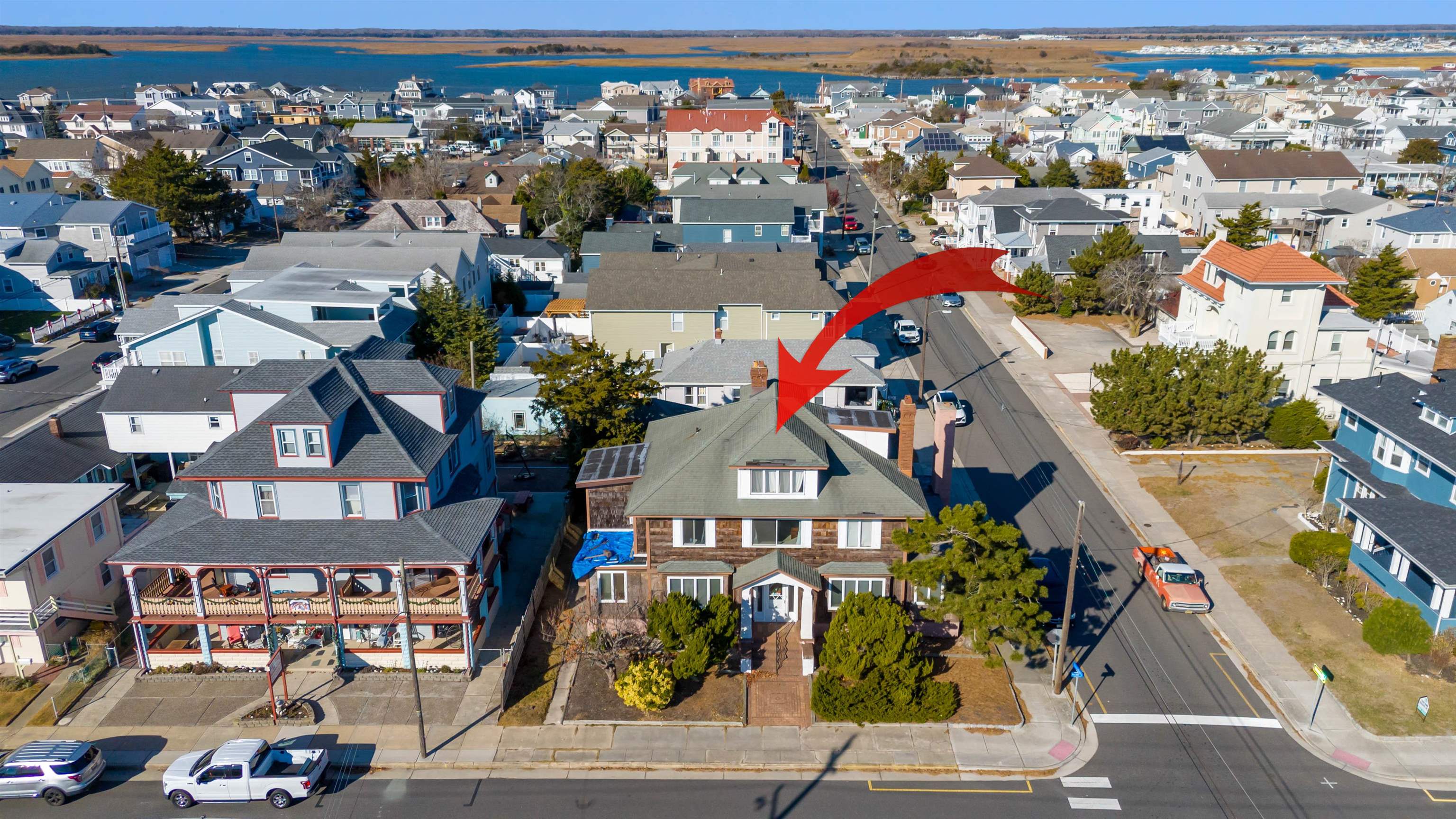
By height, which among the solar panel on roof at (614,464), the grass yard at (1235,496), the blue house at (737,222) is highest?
the blue house at (737,222)

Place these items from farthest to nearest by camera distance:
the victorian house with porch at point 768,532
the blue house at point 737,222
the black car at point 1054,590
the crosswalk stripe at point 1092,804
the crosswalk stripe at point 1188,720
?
the blue house at point 737,222 → the black car at point 1054,590 → the victorian house with porch at point 768,532 → the crosswalk stripe at point 1188,720 → the crosswalk stripe at point 1092,804

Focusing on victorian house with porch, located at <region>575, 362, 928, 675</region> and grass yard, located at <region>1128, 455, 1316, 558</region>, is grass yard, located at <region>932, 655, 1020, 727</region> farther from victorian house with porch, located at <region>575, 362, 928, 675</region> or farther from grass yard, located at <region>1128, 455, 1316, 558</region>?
grass yard, located at <region>1128, 455, 1316, 558</region>

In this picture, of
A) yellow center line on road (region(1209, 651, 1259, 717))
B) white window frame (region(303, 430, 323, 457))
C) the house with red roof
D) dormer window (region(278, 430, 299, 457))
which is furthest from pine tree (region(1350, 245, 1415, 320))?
the house with red roof

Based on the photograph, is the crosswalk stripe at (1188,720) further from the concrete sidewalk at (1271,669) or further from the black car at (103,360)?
the black car at (103,360)

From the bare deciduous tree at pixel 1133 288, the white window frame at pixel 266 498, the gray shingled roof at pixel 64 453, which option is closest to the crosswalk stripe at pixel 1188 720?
the white window frame at pixel 266 498

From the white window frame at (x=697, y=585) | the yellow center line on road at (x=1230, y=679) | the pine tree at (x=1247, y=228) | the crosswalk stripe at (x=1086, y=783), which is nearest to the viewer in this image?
the crosswalk stripe at (x=1086, y=783)

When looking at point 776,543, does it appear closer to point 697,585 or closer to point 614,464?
point 697,585
